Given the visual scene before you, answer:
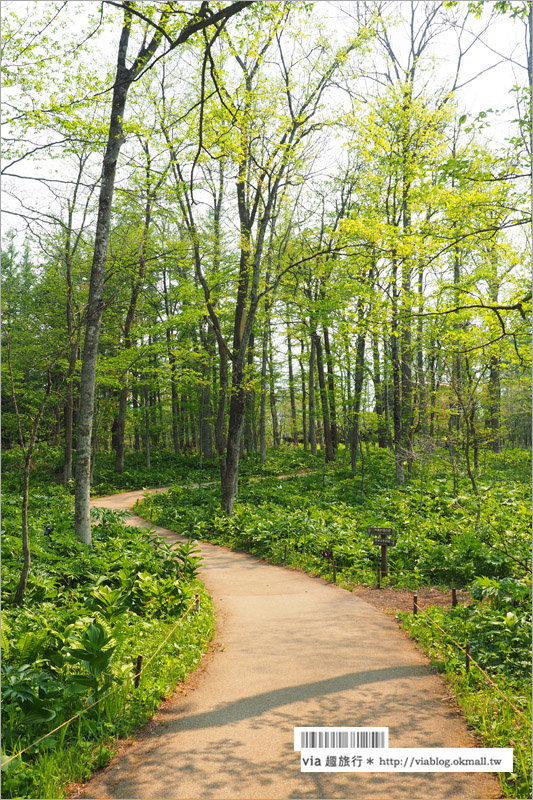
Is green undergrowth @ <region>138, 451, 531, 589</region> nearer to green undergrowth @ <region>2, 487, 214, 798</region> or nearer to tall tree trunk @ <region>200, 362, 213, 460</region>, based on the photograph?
green undergrowth @ <region>2, 487, 214, 798</region>

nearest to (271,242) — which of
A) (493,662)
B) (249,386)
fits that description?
(249,386)

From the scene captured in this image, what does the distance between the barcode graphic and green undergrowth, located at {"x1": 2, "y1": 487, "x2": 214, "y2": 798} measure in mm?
1643

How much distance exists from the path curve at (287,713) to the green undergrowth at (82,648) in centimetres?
25

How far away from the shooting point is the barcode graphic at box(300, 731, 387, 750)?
2.89 meters

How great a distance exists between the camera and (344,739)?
289 cm

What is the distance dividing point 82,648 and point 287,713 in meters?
1.76

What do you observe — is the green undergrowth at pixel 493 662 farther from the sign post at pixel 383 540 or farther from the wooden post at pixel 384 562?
the wooden post at pixel 384 562

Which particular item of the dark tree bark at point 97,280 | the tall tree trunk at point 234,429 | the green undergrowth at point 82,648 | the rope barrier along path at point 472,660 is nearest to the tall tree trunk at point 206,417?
the tall tree trunk at point 234,429

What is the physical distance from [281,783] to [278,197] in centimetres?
1381

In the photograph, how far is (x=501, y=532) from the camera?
901 cm

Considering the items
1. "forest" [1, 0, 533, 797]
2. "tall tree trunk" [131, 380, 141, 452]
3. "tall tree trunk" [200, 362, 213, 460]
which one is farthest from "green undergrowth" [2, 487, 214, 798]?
"tall tree trunk" [200, 362, 213, 460]

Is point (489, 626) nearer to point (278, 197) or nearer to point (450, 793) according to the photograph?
point (450, 793)

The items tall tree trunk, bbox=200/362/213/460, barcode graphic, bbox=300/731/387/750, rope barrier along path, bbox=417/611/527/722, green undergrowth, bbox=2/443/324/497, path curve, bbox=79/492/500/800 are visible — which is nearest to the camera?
barcode graphic, bbox=300/731/387/750

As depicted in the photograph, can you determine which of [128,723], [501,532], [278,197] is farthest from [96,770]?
[278,197]
